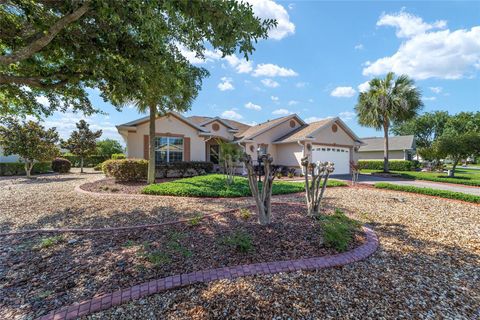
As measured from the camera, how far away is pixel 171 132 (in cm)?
1587

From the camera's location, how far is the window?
15469 mm

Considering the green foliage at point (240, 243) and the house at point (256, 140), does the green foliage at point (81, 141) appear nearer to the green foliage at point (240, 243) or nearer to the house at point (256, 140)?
the house at point (256, 140)

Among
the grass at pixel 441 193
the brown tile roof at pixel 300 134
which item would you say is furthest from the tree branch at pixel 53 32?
the brown tile roof at pixel 300 134

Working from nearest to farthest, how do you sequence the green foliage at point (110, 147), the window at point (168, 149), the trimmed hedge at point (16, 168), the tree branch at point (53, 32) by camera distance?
1. the tree branch at point (53, 32)
2. the window at point (168, 149)
3. the trimmed hedge at point (16, 168)
4. the green foliage at point (110, 147)

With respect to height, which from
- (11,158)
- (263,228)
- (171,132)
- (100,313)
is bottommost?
(100,313)


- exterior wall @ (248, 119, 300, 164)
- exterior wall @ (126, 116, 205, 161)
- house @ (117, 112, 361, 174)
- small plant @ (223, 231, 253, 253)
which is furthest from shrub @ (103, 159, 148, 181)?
small plant @ (223, 231, 253, 253)

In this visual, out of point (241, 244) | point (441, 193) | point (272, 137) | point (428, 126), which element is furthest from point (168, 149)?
point (428, 126)

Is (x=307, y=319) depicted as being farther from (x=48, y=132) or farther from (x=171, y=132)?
(x=48, y=132)

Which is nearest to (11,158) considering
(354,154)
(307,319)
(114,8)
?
(114,8)

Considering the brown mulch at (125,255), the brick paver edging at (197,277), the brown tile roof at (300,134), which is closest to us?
the brick paver edging at (197,277)

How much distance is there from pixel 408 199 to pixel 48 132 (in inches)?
898

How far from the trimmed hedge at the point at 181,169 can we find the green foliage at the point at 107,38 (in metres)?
7.27

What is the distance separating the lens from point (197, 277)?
119 inches

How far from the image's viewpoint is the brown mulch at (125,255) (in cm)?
284
